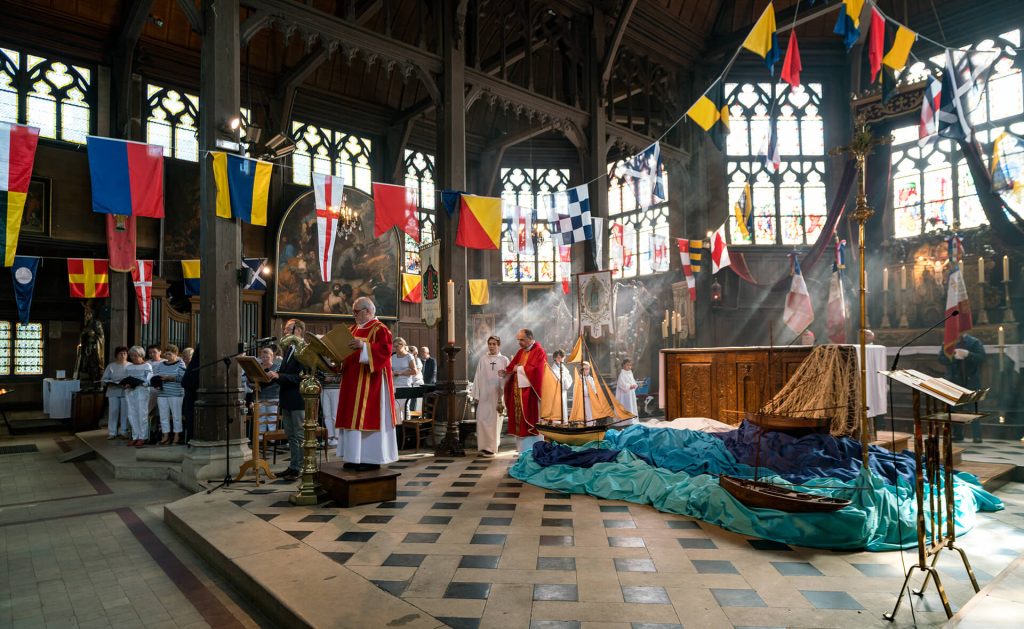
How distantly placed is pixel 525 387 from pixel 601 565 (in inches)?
195

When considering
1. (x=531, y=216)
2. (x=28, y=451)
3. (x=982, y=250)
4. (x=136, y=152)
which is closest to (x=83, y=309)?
(x=28, y=451)

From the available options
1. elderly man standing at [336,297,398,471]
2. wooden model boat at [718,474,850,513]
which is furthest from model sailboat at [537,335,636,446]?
wooden model boat at [718,474,850,513]

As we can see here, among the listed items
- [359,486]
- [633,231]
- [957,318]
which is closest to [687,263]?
[633,231]

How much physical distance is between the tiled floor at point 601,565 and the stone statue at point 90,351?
9.94 metres

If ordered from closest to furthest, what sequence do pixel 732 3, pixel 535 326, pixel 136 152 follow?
pixel 136 152, pixel 732 3, pixel 535 326

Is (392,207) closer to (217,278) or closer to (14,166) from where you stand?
(217,278)

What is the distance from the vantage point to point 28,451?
1077 centimetres

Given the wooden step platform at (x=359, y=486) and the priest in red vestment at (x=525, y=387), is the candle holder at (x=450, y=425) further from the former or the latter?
the wooden step platform at (x=359, y=486)

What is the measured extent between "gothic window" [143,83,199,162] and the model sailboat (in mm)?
11616

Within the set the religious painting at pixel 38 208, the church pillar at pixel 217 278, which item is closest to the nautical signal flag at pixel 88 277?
the religious painting at pixel 38 208

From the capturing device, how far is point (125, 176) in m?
7.44

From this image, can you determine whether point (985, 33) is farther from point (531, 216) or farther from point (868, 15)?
point (531, 216)

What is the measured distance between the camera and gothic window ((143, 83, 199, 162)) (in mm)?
14594

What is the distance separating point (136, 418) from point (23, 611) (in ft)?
23.6
